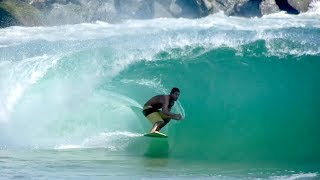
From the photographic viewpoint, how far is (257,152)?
571 inches

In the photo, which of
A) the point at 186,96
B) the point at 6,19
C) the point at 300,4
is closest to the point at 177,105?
the point at 186,96

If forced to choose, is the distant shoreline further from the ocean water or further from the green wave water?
the ocean water

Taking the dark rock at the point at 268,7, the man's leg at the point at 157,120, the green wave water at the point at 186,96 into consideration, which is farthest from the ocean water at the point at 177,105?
the dark rock at the point at 268,7

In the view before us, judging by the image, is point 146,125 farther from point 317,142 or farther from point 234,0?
point 234,0

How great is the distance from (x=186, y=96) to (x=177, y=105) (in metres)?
0.51

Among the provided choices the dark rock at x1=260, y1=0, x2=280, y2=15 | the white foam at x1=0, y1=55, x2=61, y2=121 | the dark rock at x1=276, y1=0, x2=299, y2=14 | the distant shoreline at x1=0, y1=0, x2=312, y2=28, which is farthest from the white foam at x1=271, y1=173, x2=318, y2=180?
the dark rock at x1=276, y1=0, x2=299, y2=14

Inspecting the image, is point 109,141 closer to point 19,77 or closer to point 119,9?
point 19,77

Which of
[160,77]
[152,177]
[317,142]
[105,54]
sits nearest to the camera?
[152,177]

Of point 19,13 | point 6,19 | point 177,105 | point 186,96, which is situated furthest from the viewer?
point 19,13

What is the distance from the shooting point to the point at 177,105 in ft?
53.0

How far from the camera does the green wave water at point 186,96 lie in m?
15.1

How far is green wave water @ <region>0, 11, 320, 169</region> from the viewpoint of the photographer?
49.5 feet

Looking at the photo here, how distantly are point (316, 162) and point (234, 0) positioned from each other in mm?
72684

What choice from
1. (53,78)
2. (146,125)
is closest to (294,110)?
(146,125)
